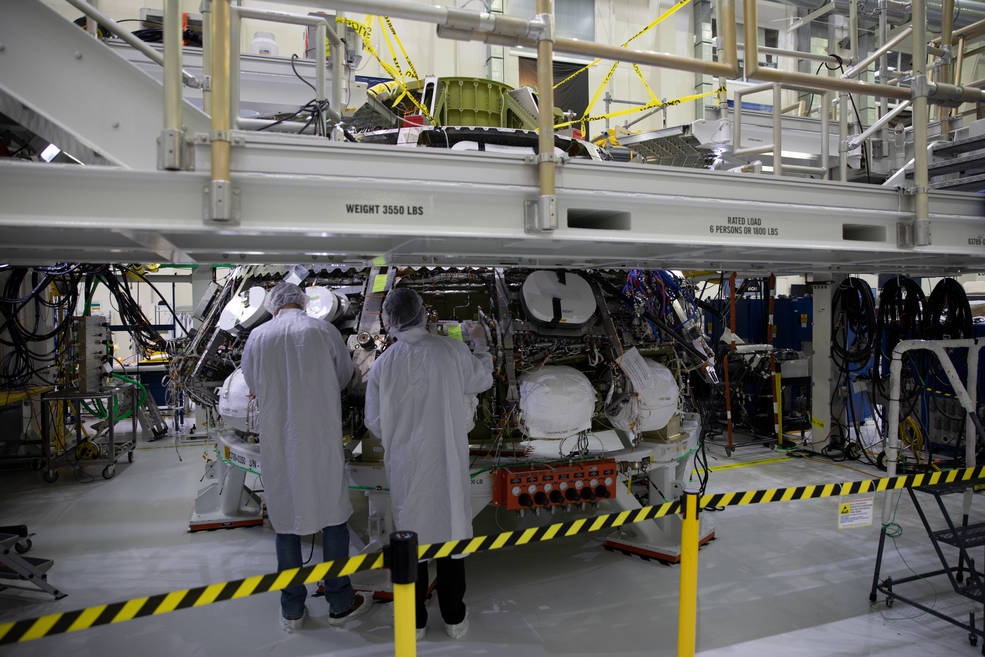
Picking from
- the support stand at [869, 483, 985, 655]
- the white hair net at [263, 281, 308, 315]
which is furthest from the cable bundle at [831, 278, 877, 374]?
the white hair net at [263, 281, 308, 315]

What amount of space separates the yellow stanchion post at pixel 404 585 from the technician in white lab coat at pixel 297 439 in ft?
4.43

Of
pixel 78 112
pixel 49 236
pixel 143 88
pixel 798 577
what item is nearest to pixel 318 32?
pixel 143 88

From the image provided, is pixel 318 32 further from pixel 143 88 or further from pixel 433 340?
pixel 433 340

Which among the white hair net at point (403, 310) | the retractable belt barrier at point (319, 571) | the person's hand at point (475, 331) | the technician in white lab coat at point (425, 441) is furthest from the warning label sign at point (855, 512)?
the white hair net at point (403, 310)

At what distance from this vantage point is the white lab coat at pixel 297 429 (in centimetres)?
354

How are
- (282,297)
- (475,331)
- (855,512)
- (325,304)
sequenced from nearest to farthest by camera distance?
(855,512) → (282,297) → (475,331) → (325,304)

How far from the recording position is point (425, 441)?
136 inches

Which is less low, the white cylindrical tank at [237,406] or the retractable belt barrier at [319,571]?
the white cylindrical tank at [237,406]

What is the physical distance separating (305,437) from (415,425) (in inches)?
25.2

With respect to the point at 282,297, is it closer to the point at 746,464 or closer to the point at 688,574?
the point at 688,574

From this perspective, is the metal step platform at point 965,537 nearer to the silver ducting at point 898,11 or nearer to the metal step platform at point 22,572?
the silver ducting at point 898,11

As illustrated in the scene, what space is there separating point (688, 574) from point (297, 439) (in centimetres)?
217

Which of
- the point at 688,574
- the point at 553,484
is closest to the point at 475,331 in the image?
the point at 553,484

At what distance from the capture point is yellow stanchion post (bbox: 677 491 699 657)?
2879 mm
